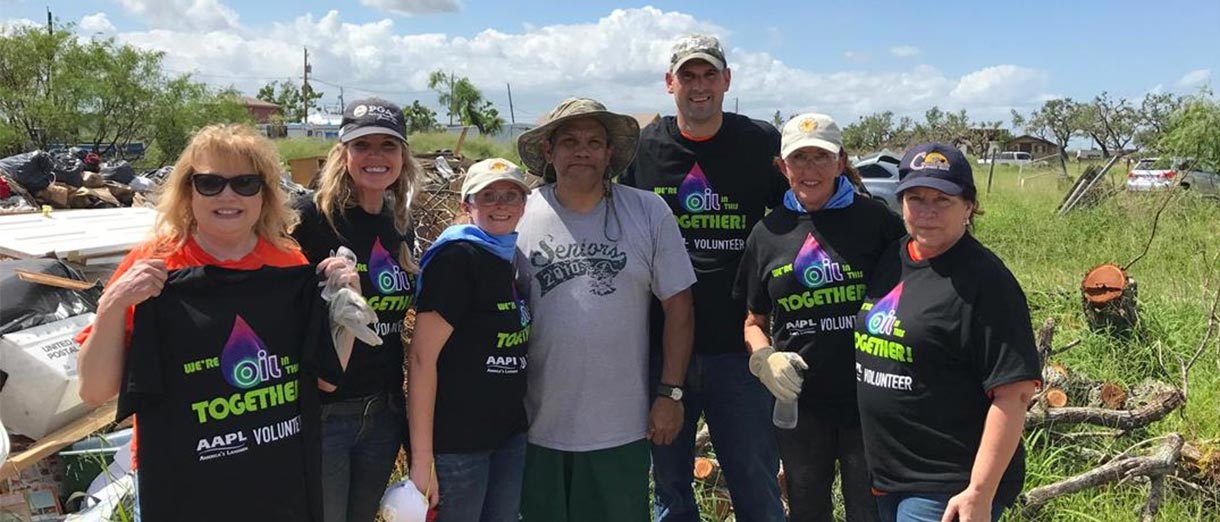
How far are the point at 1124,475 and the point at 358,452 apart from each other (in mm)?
3244

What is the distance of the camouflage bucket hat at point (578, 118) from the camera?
2666mm

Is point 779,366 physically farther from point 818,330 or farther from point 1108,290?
point 1108,290

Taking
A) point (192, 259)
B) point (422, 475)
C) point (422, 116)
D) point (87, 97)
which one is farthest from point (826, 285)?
point (422, 116)

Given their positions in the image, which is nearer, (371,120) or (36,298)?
(371,120)

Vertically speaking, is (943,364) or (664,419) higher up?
(943,364)

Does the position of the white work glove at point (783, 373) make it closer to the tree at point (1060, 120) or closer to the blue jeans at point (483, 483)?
the blue jeans at point (483, 483)

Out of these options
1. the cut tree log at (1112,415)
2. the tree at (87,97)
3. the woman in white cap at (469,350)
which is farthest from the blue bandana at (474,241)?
the tree at (87,97)

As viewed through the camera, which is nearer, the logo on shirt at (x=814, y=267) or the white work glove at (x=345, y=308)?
the white work glove at (x=345, y=308)

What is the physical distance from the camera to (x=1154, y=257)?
28.7 feet

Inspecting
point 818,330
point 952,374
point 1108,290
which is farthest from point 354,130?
point 1108,290

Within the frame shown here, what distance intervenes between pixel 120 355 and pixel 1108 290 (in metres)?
5.68

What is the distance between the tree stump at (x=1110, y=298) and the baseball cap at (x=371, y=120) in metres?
4.89

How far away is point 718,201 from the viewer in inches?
120

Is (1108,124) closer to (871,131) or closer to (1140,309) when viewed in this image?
(871,131)
